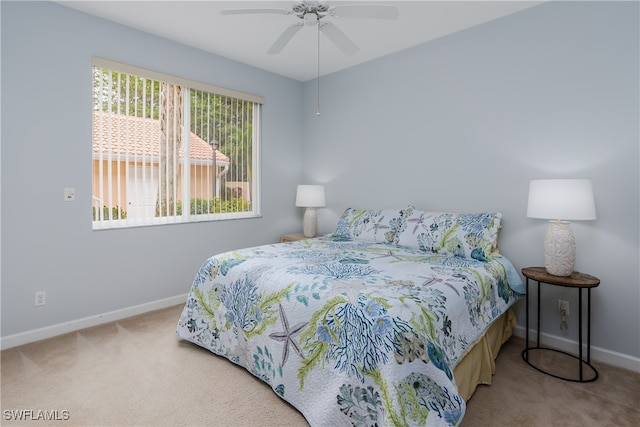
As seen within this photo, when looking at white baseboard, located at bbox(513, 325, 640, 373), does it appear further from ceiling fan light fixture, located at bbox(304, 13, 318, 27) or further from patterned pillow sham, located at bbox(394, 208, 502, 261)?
ceiling fan light fixture, located at bbox(304, 13, 318, 27)

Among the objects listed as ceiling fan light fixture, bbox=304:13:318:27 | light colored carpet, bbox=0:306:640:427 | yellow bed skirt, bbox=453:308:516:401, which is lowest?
light colored carpet, bbox=0:306:640:427

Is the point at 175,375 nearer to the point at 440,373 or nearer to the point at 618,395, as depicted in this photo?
the point at 440,373

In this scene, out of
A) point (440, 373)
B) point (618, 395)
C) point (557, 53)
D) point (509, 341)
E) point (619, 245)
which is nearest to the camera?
point (440, 373)

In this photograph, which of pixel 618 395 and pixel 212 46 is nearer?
pixel 618 395

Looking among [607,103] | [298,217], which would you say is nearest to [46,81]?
[298,217]

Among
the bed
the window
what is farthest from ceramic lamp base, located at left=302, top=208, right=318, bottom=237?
the bed

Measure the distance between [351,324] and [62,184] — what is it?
2.58 m

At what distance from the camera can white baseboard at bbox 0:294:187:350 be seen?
2.51 m

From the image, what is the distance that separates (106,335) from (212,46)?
2830 mm

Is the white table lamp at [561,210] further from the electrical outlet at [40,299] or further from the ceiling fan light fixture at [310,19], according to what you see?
the electrical outlet at [40,299]

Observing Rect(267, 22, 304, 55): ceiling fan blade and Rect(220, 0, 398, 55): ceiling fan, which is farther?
Rect(267, 22, 304, 55): ceiling fan blade

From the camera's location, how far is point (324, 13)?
256cm

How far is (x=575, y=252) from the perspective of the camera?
2391mm

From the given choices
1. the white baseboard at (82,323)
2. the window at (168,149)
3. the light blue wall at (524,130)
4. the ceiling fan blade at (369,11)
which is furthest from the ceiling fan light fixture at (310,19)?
the white baseboard at (82,323)
